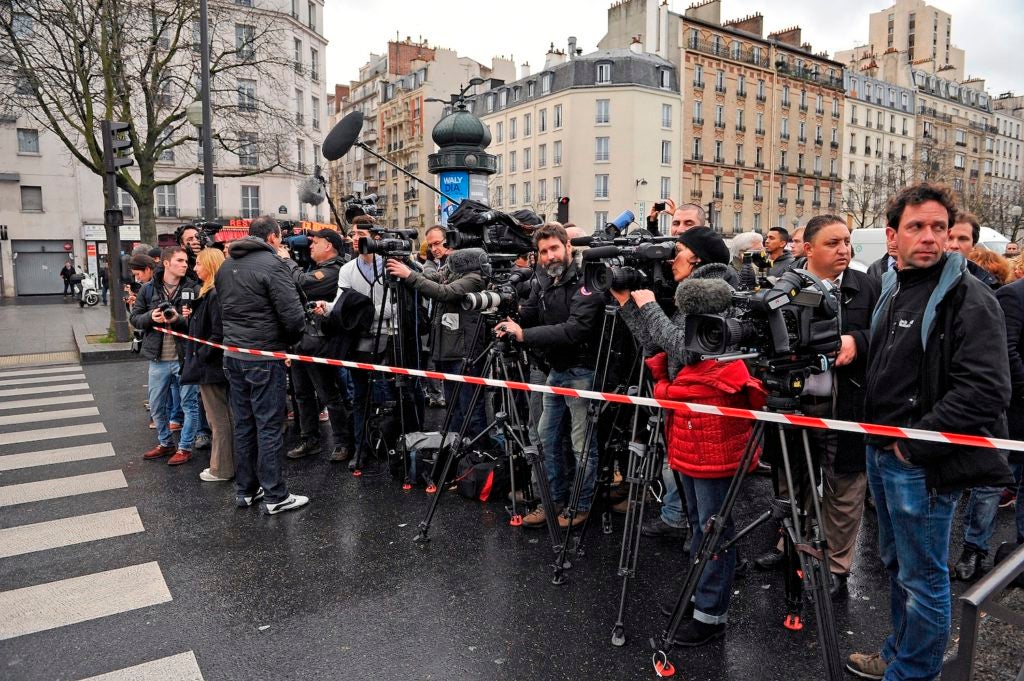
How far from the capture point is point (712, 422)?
10.8 ft

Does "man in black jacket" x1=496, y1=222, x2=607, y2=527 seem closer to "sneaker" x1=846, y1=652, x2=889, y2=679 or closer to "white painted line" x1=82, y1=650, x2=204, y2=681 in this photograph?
"sneaker" x1=846, y1=652, x2=889, y2=679

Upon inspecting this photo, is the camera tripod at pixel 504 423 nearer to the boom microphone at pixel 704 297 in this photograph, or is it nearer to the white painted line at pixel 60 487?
the boom microphone at pixel 704 297

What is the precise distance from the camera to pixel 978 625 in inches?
56.1

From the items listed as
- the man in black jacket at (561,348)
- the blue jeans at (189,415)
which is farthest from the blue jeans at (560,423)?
the blue jeans at (189,415)

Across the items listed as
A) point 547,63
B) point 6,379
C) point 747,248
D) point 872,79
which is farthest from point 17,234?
point 872,79

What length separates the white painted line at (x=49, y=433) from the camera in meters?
7.38

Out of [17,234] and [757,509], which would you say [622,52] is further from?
[757,509]

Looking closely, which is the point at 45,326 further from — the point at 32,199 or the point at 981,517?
the point at 32,199

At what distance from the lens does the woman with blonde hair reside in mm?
5902

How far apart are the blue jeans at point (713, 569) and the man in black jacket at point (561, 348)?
4.31 feet

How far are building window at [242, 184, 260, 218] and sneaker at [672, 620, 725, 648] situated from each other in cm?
4390

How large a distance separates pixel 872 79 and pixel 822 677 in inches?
2834

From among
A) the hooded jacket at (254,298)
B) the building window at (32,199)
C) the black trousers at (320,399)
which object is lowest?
the black trousers at (320,399)

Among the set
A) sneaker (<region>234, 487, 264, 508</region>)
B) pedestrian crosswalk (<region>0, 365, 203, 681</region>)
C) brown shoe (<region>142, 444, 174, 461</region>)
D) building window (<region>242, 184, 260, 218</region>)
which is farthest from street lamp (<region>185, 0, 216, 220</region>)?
building window (<region>242, 184, 260, 218</region>)
